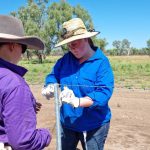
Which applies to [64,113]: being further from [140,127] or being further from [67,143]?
[140,127]

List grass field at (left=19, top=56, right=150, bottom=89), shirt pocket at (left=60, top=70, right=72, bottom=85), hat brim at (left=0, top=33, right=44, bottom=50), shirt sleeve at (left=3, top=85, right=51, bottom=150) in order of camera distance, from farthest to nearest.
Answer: grass field at (left=19, top=56, right=150, bottom=89), shirt pocket at (left=60, top=70, right=72, bottom=85), hat brim at (left=0, top=33, right=44, bottom=50), shirt sleeve at (left=3, top=85, right=51, bottom=150)

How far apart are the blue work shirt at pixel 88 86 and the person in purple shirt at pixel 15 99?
45.5 inches

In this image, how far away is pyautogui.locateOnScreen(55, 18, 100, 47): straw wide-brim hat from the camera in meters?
3.16

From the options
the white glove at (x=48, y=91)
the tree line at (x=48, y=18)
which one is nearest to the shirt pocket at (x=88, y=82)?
the white glove at (x=48, y=91)

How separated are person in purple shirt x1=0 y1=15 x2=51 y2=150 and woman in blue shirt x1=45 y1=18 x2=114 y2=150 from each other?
3.79ft

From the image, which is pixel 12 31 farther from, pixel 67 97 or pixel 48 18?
pixel 48 18

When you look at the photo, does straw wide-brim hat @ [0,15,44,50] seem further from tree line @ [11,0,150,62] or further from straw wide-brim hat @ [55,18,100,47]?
tree line @ [11,0,150,62]

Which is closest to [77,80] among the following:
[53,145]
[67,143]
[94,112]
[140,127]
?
[94,112]

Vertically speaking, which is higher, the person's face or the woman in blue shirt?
the person's face

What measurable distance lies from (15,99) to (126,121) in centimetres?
556

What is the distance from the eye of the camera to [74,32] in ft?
10.5

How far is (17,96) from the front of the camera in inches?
68.8

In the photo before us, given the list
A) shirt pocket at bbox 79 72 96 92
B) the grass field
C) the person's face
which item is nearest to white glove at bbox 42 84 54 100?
shirt pocket at bbox 79 72 96 92

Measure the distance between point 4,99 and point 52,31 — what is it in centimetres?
4089
